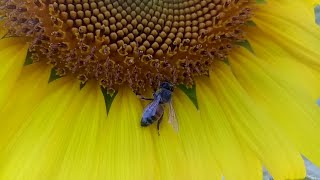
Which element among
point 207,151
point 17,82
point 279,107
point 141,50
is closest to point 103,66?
point 141,50

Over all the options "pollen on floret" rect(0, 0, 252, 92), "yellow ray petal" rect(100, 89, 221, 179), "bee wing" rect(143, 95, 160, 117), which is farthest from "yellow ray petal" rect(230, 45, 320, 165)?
"bee wing" rect(143, 95, 160, 117)

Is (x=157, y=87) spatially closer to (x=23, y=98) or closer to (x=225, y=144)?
(x=225, y=144)

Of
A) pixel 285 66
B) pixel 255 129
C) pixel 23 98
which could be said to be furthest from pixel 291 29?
pixel 23 98

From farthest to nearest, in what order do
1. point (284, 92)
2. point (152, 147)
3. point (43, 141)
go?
point (284, 92) → point (152, 147) → point (43, 141)

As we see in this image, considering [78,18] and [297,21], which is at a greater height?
[78,18]

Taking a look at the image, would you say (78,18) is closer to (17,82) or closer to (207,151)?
(17,82)

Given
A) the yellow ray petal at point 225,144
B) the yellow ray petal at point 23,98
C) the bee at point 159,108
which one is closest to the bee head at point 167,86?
the bee at point 159,108

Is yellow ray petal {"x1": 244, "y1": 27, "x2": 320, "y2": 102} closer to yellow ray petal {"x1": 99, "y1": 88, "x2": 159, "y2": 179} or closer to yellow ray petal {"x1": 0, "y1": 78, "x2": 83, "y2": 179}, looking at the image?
yellow ray petal {"x1": 99, "y1": 88, "x2": 159, "y2": 179}
